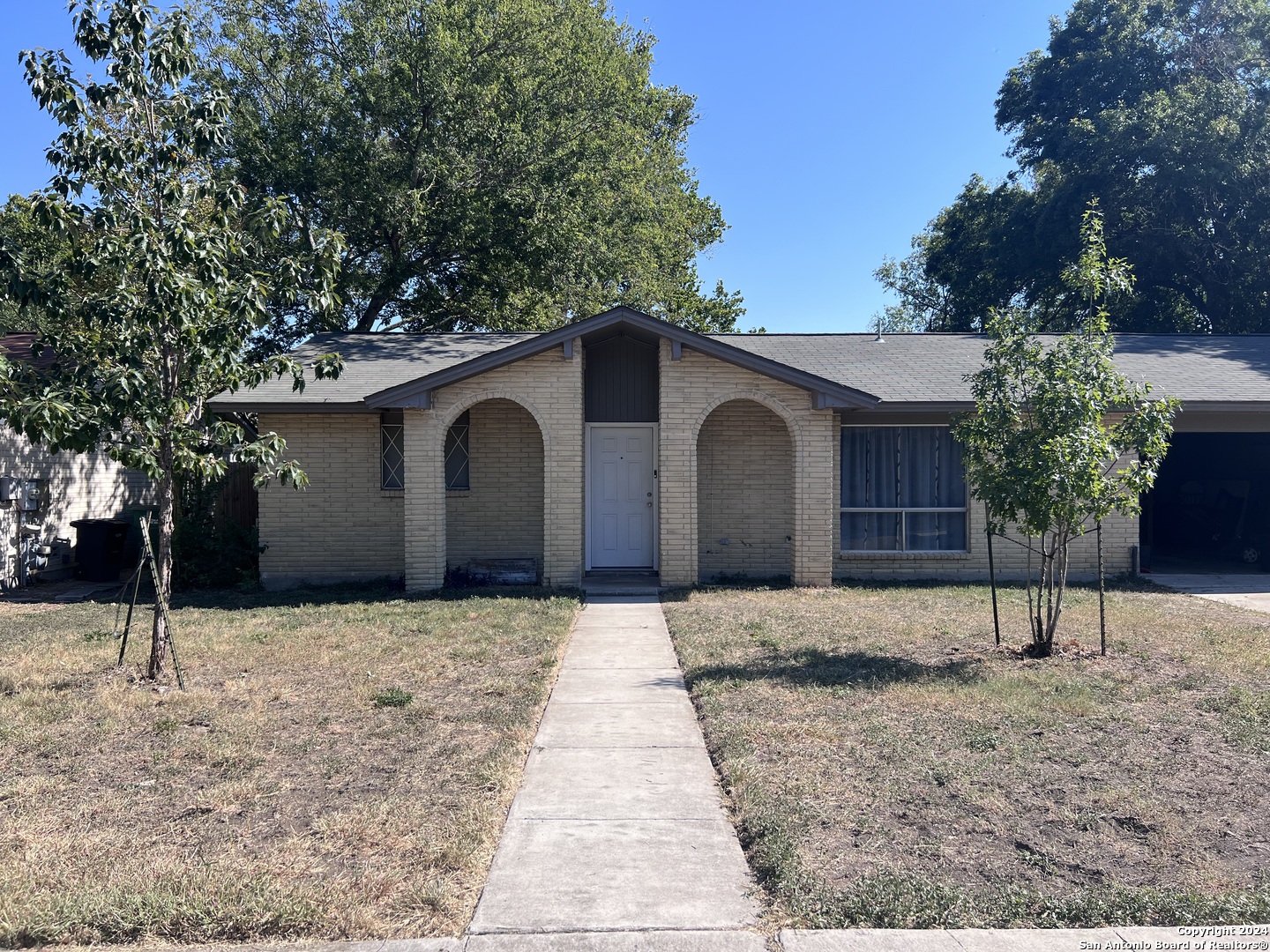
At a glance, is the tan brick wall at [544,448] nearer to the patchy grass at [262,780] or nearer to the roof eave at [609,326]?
the roof eave at [609,326]

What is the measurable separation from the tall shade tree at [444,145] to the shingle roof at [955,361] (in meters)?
6.41

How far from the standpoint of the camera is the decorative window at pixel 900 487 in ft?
46.6

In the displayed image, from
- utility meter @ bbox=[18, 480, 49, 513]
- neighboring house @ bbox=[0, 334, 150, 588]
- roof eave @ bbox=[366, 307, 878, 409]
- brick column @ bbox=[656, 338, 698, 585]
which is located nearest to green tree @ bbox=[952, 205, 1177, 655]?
roof eave @ bbox=[366, 307, 878, 409]

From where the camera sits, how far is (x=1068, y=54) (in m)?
29.0

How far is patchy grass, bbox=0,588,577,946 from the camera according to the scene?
12.7 ft

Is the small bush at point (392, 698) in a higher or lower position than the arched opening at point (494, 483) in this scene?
lower

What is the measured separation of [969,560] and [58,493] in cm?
1554

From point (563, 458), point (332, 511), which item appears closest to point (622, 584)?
point (563, 458)

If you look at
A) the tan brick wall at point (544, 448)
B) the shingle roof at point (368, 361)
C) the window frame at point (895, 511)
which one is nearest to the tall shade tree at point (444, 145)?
the shingle roof at point (368, 361)

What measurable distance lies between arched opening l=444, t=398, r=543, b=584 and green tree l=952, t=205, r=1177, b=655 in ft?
23.6

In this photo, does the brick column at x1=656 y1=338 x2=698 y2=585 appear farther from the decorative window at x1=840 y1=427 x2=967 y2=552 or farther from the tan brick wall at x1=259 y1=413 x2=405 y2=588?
the tan brick wall at x1=259 y1=413 x2=405 y2=588

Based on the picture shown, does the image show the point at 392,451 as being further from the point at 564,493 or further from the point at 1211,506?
the point at 1211,506

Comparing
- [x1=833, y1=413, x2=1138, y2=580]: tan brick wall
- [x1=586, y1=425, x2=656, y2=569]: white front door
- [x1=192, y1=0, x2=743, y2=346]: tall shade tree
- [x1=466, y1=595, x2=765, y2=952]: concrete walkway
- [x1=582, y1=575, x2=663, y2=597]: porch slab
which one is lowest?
[x1=466, y1=595, x2=765, y2=952]: concrete walkway

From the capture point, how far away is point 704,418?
1298 centimetres
